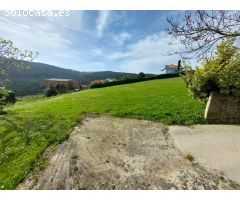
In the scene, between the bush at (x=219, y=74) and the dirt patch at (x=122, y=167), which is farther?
the bush at (x=219, y=74)

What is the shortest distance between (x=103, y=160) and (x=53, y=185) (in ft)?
4.45

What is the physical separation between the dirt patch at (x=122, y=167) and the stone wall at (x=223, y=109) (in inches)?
104

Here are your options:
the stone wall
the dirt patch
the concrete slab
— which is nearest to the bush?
the stone wall

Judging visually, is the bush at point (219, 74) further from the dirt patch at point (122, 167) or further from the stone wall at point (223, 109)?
the dirt patch at point (122, 167)

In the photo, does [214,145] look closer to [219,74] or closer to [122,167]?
[122,167]

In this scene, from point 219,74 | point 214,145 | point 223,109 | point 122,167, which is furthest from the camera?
point 219,74

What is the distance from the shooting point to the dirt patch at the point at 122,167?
355 centimetres

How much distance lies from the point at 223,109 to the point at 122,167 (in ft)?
17.8

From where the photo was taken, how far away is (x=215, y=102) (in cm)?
723

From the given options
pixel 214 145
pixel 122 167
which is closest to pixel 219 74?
pixel 214 145

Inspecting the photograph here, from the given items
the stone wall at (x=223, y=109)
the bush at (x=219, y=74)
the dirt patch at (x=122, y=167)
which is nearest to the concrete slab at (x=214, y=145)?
the dirt patch at (x=122, y=167)

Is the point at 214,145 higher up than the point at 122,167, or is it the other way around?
the point at 214,145

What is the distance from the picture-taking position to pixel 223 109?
7180mm

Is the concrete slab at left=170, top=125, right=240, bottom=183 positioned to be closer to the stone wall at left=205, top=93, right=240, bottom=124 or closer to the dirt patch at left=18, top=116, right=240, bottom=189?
the dirt patch at left=18, top=116, right=240, bottom=189
